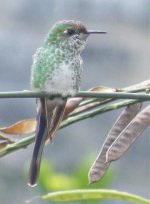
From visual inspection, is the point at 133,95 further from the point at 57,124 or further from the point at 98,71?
the point at 98,71

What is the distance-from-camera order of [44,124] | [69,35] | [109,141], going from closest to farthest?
[109,141] → [44,124] → [69,35]

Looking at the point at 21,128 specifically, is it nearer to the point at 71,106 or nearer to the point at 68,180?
the point at 71,106

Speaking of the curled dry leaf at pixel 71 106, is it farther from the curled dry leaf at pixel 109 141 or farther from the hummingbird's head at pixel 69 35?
the hummingbird's head at pixel 69 35

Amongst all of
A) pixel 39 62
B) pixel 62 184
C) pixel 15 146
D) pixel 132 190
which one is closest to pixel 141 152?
pixel 132 190

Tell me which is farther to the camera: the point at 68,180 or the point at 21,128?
the point at 68,180

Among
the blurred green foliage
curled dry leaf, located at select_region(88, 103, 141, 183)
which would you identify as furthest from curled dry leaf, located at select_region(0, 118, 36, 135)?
the blurred green foliage

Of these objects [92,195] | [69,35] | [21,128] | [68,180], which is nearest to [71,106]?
[21,128]

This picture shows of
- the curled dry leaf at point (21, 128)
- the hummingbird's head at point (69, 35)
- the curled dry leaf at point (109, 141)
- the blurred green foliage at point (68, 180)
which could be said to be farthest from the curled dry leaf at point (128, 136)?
the blurred green foliage at point (68, 180)
